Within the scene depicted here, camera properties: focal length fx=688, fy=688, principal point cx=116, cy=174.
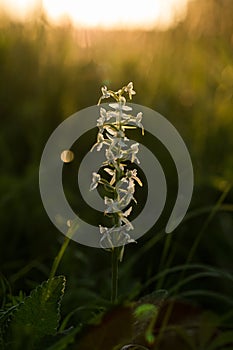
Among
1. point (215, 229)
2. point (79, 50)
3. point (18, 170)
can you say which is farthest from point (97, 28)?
point (215, 229)

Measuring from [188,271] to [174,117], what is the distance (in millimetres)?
1316

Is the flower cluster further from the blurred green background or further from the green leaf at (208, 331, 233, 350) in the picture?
the blurred green background

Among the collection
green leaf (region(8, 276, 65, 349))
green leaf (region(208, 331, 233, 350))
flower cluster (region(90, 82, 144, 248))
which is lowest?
green leaf (region(208, 331, 233, 350))

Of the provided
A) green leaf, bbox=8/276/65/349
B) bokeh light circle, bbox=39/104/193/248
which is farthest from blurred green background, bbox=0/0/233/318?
green leaf, bbox=8/276/65/349

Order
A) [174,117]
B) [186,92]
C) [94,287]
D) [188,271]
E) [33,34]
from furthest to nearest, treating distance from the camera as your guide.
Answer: [33,34]
[186,92]
[174,117]
[188,271]
[94,287]

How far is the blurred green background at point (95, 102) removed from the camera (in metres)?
2.48

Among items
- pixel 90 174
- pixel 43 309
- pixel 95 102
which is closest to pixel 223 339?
pixel 43 309

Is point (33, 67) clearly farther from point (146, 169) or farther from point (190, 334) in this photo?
point (190, 334)

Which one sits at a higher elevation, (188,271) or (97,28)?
(97,28)

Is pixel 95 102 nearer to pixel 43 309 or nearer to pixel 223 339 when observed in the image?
pixel 223 339

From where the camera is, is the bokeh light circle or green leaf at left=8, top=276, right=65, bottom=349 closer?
green leaf at left=8, top=276, right=65, bottom=349

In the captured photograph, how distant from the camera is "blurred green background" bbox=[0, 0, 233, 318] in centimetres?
248

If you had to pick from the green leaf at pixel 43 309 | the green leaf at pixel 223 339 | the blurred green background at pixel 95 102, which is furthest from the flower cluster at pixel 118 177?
the blurred green background at pixel 95 102

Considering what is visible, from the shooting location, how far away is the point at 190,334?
170 cm
